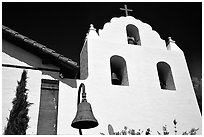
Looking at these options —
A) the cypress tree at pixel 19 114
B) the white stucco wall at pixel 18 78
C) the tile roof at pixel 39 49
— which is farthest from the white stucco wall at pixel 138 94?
the cypress tree at pixel 19 114

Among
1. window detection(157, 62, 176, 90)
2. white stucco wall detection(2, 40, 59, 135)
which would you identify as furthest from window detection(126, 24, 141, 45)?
white stucco wall detection(2, 40, 59, 135)

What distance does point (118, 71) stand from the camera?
37.1ft

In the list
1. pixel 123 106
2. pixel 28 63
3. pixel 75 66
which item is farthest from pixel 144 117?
pixel 28 63

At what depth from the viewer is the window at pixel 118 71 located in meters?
10.7

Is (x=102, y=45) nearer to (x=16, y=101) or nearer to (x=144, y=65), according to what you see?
(x=144, y=65)

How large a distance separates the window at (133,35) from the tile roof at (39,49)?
460cm

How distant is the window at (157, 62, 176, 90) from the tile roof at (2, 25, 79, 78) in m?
4.40

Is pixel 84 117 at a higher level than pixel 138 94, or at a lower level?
lower

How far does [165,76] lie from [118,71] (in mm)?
1845

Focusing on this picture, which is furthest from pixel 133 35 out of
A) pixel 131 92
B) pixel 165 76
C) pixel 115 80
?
pixel 131 92

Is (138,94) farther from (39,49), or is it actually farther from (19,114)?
(19,114)

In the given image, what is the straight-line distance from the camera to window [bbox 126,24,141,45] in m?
12.2

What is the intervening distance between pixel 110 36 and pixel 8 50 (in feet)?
14.7

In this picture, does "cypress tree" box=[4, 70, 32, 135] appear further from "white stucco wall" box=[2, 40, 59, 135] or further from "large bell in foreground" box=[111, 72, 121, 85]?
"large bell in foreground" box=[111, 72, 121, 85]
